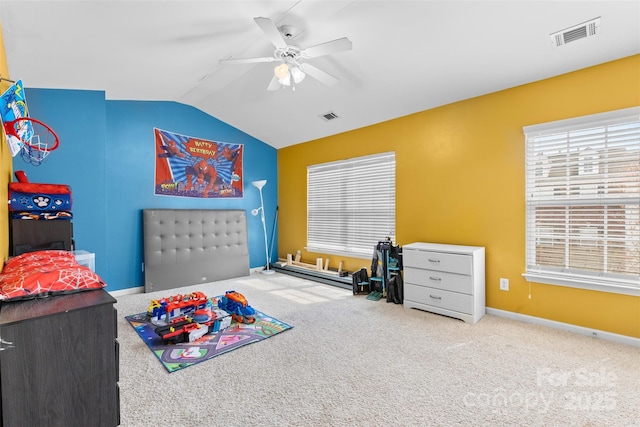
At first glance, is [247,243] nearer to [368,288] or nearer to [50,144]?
[368,288]

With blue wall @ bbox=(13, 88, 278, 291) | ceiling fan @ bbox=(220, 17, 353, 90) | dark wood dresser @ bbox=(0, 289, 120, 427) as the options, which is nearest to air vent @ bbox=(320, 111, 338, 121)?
ceiling fan @ bbox=(220, 17, 353, 90)

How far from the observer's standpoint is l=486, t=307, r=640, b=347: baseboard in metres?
2.43

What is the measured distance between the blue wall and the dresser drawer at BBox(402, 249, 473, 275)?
2910 millimetres

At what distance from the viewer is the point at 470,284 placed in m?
2.92

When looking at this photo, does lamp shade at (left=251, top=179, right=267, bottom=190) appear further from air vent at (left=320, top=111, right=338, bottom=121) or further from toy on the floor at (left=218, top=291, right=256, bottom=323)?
toy on the floor at (left=218, top=291, right=256, bottom=323)

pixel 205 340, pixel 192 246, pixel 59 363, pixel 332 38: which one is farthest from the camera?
pixel 192 246

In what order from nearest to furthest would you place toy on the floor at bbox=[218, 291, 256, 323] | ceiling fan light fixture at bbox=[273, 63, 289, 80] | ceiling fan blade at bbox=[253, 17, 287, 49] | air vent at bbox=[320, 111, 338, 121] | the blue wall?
ceiling fan blade at bbox=[253, 17, 287, 49]
ceiling fan light fixture at bbox=[273, 63, 289, 80]
toy on the floor at bbox=[218, 291, 256, 323]
the blue wall
air vent at bbox=[320, 111, 338, 121]

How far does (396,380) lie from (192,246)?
11.4 feet

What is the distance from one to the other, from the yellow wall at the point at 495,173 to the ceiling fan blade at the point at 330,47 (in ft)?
5.86

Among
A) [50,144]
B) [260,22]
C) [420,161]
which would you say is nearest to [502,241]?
[420,161]

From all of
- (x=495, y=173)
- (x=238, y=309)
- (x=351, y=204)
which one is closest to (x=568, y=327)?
(x=495, y=173)

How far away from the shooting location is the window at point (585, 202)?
7.97 ft

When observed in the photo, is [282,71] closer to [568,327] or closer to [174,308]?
[174,308]

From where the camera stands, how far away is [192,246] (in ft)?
14.5
